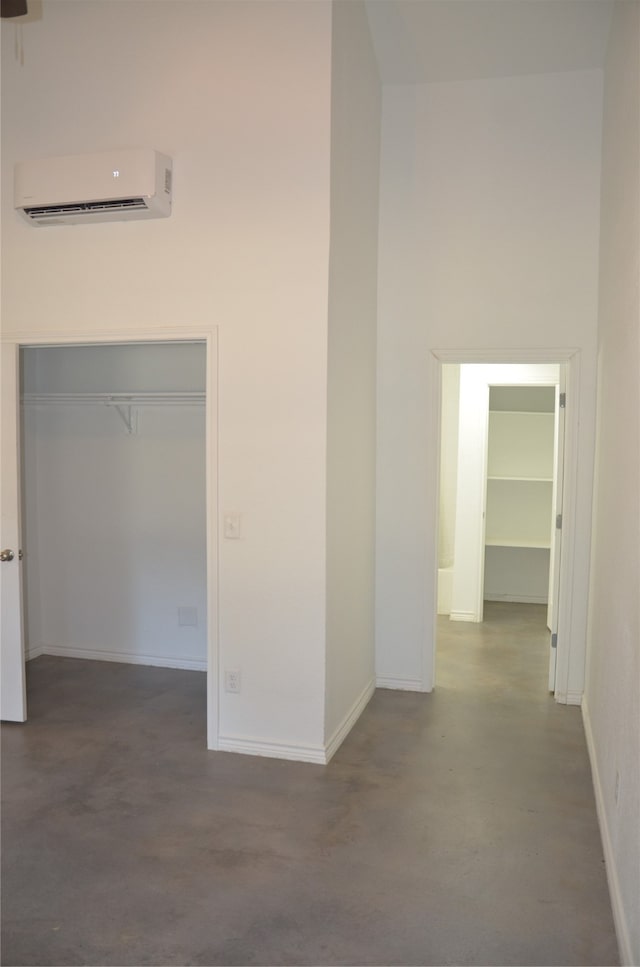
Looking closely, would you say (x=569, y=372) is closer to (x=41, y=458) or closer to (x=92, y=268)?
(x=92, y=268)

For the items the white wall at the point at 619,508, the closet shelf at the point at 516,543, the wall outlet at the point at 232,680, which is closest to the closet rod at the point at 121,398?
the wall outlet at the point at 232,680

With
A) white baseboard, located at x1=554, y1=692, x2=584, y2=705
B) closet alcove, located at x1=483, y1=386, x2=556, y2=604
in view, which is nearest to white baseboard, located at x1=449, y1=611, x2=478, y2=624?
closet alcove, located at x1=483, y1=386, x2=556, y2=604

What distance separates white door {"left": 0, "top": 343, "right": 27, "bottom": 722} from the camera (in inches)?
153

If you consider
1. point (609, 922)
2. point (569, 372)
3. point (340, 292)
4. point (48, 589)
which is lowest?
point (609, 922)

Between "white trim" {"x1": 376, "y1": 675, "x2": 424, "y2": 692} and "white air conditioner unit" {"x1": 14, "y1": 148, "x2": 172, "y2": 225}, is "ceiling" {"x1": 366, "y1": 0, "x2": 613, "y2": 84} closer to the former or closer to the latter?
"white air conditioner unit" {"x1": 14, "y1": 148, "x2": 172, "y2": 225}

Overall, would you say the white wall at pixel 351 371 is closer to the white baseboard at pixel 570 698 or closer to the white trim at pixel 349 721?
the white trim at pixel 349 721

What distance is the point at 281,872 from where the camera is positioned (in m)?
2.66

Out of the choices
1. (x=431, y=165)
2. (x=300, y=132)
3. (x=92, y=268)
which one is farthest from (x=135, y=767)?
(x=431, y=165)

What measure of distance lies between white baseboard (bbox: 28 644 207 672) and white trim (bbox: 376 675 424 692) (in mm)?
1157

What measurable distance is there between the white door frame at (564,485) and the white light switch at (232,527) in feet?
4.66

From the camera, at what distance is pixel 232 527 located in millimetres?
3592

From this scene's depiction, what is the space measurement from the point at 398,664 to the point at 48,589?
2.44 meters

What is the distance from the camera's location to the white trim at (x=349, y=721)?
11.9ft

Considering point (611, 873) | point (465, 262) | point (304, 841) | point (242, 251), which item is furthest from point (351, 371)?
point (611, 873)
